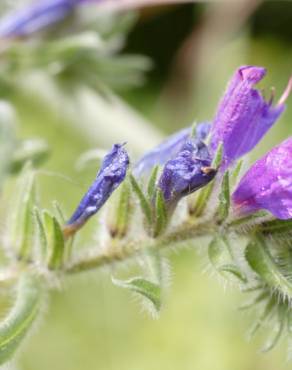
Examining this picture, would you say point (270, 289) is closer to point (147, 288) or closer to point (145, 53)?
point (147, 288)

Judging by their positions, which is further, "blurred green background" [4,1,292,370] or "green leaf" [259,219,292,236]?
"blurred green background" [4,1,292,370]

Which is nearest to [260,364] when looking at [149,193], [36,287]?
[36,287]

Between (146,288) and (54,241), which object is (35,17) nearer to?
(54,241)

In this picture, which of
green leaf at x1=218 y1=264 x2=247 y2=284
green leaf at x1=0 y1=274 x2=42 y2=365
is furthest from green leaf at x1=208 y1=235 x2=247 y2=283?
green leaf at x1=0 y1=274 x2=42 y2=365

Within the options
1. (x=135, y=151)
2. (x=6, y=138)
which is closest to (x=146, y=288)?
(x=6, y=138)

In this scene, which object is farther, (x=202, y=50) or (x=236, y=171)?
(x=202, y=50)

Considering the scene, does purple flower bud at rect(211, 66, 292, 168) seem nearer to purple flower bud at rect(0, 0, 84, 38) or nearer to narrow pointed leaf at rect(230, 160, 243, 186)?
narrow pointed leaf at rect(230, 160, 243, 186)

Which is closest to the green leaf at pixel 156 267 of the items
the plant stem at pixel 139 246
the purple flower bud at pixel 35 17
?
the plant stem at pixel 139 246
